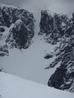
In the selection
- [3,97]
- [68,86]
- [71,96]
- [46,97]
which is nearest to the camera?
[3,97]

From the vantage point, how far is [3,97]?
11.7 m

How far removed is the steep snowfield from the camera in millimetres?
12359

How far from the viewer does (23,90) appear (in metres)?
12.8

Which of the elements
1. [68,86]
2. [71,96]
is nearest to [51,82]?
[68,86]

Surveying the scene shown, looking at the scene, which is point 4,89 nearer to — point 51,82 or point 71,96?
point 71,96

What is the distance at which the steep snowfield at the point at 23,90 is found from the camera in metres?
12.4

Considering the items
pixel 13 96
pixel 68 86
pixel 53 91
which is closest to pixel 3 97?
pixel 13 96

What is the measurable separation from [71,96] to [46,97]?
1476 millimetres

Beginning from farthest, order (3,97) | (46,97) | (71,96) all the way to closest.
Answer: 1. (71,96)
2. (46,97)
3. (3,97)

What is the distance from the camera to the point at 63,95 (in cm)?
1308

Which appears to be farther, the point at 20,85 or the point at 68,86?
the point at 68,86

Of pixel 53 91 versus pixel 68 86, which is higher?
pixel 53 91

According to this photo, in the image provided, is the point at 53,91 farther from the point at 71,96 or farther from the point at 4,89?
the point at 4,89

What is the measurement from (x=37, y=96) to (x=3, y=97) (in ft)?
5.12
